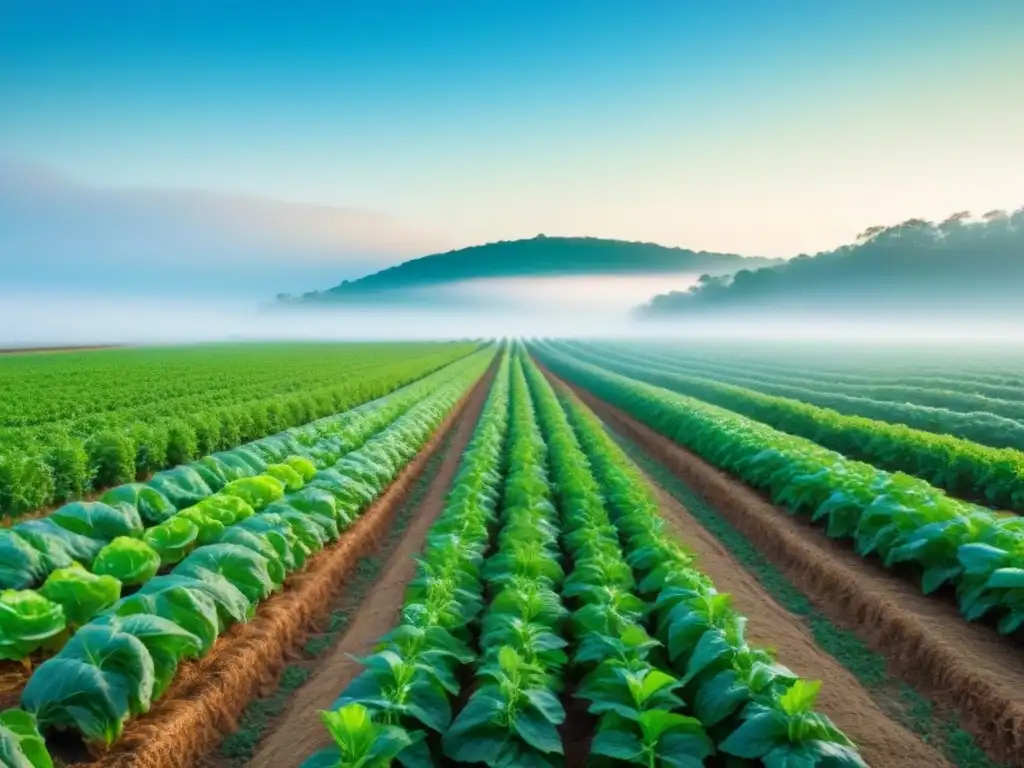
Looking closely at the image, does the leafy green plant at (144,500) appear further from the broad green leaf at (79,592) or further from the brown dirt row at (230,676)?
the broad green leaf at (79,592)

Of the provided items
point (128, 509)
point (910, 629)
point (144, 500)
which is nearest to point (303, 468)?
point (144, 500)

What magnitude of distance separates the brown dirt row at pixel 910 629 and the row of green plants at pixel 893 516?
0.75ft

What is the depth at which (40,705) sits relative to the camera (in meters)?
4.02

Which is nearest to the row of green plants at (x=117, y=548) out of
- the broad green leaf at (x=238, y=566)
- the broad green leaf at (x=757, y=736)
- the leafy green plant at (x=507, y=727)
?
the broad green leaf at (x=238, y=566)

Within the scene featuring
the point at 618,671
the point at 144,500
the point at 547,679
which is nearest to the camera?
the point at 618,671

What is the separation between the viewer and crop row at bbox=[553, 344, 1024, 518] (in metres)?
11.0

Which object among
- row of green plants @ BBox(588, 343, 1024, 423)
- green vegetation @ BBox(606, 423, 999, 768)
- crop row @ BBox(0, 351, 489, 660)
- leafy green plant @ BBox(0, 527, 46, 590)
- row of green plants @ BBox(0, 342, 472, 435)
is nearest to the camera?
green vegetation @ BBox(606, 423, 999, 768)

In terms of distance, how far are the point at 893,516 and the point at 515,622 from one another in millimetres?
5301

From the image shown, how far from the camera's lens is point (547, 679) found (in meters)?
4.18

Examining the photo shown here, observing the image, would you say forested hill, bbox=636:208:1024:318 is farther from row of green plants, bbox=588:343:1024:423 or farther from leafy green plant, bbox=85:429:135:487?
leafy green plant, bbox=85:429:135:487

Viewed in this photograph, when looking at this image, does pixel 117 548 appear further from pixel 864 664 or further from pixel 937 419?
pixel 937 419

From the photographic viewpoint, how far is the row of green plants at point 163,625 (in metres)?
4.08

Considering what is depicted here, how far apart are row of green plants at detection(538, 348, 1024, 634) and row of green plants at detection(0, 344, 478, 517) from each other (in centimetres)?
1152

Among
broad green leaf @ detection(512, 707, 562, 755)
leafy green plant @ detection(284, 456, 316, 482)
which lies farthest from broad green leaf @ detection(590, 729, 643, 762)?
leafy green plant @ detection(284, 456, 316, 482)
